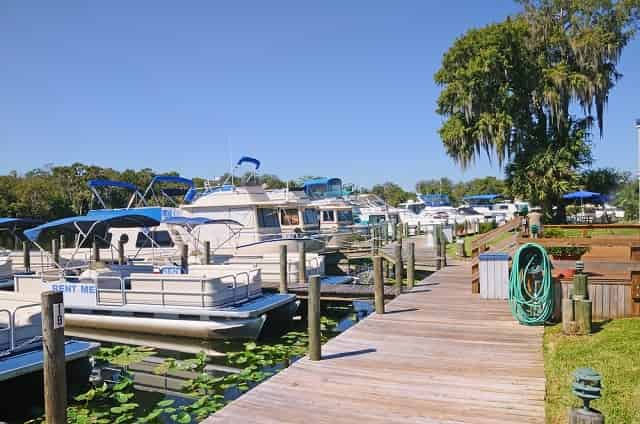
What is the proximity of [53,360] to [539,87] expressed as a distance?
2278 cm

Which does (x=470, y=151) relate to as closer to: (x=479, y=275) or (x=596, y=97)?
(x=596, y=97)

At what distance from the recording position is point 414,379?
20.2ft

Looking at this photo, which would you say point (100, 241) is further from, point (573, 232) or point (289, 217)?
point (573, 232)

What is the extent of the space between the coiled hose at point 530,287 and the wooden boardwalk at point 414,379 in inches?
10.9

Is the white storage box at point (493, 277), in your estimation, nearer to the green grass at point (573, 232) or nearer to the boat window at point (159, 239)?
the green grass at point (573, 232)

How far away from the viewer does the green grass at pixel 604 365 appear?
4953 mm

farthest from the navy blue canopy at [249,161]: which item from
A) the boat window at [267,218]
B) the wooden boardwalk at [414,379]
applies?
the wooden boardwalk at [414,379]

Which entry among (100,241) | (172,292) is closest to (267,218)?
(100,241)

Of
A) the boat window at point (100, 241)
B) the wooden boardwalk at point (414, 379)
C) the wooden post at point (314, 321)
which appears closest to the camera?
the wooden boardwalk at point (414, 379)

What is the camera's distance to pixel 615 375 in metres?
5.75

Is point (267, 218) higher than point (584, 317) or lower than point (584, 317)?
higher

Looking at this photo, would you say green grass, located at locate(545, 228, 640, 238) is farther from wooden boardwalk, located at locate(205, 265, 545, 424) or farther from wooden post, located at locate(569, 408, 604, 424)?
wooden post, located at locate(569, 408, 604, 424)

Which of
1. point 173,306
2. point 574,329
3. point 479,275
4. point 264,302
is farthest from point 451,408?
point 173,306

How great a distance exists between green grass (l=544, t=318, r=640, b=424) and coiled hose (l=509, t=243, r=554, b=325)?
38 centimetres
